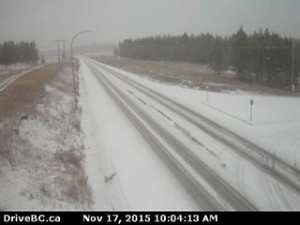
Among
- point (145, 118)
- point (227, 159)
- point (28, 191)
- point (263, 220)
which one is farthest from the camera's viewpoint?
point (145, 118)

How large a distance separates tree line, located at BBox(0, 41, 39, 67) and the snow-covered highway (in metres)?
82.6

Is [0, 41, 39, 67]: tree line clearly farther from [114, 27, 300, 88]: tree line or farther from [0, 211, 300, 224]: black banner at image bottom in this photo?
[0, 211, 300, 224]: black banner at image bottom

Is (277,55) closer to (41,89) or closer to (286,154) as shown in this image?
(41,89)

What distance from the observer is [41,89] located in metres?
40.5

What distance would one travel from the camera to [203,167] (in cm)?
1758

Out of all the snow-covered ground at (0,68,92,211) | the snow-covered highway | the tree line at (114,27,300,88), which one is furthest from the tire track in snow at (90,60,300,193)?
the tree line at (114,27,300,88)

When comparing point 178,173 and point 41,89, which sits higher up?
point 41,89

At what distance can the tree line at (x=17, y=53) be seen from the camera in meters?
102

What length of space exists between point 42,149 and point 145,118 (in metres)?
10.9

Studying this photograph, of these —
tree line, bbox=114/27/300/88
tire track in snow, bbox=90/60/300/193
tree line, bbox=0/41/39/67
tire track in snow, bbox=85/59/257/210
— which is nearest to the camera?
tire track in snow, bbox=85/59/257/210

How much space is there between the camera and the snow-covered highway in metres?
14.1

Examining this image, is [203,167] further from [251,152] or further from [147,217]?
[147,217]

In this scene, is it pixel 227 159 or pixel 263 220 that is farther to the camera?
pixel 227 159

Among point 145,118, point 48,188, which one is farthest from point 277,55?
point 48,188
